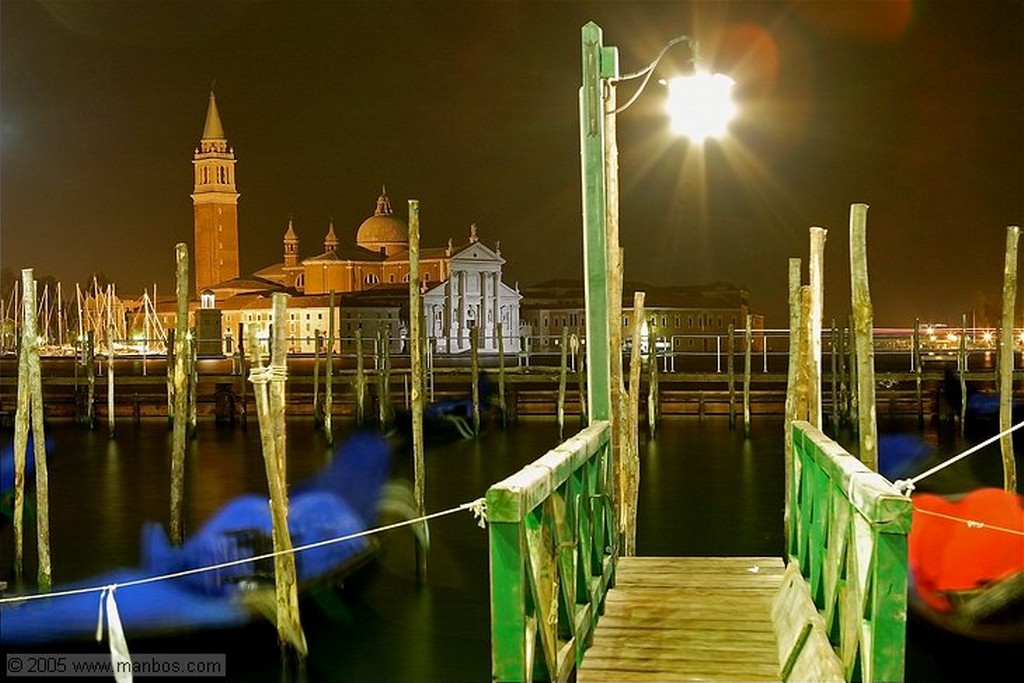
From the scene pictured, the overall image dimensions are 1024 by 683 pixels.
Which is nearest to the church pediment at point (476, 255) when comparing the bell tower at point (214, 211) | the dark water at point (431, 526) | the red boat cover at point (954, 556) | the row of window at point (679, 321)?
the row of window at point (679, 321)

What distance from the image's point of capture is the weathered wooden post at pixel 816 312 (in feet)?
20.9

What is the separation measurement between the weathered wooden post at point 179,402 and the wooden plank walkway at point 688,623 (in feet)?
18.5

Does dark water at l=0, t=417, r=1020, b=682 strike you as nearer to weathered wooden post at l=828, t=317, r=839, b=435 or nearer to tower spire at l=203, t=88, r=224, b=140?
weathered wooden post at l=828, t=317, r=839, b=435

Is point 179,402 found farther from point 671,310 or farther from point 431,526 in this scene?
point 671,310

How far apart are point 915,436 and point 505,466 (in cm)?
809

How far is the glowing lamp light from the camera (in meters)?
6.63

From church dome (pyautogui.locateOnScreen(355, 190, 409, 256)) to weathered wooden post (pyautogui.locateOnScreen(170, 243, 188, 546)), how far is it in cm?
6430

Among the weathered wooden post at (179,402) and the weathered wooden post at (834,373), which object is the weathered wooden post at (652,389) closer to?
the weathered wooden post at (834,373)

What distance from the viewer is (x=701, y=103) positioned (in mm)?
6656

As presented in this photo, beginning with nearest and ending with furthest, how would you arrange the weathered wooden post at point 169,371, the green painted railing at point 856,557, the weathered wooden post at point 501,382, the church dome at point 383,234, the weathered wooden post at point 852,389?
1. the green painted railing at point 856,557
2. the weathered wooden post at point 852,389
3. the weathered wooden post at point 169,371
4. the weathered wooden post at point 501,382
5. the church dome at point 383,234

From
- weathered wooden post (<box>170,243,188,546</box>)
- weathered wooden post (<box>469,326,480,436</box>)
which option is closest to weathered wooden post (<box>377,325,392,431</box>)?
weathered wooden post (<box>469,326,480,436</box>)

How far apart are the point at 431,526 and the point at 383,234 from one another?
64086 millimetres

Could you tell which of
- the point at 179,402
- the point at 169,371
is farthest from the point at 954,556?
the point at 169,371

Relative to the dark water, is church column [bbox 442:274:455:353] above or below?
above
